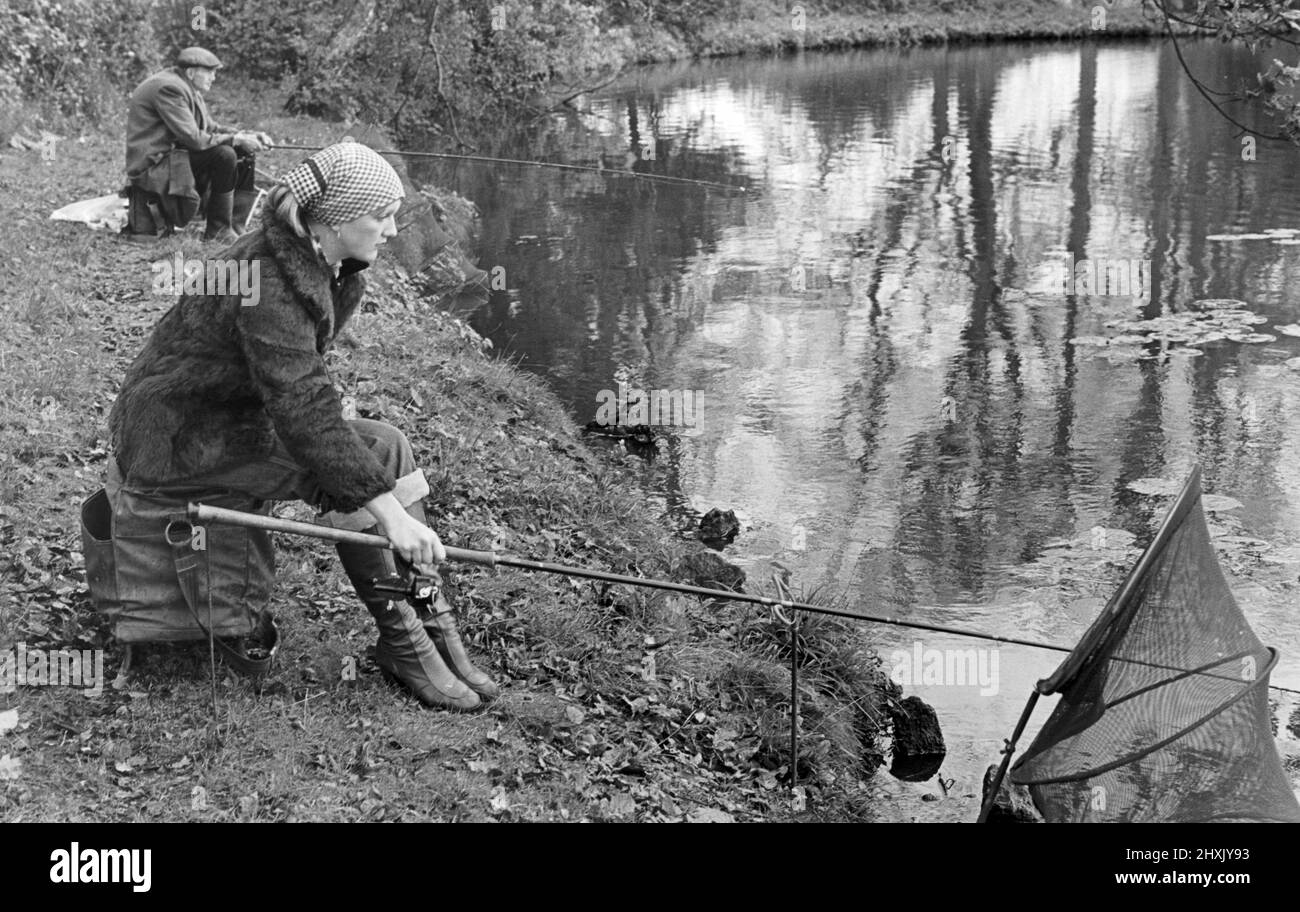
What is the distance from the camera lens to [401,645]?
5.04 metres

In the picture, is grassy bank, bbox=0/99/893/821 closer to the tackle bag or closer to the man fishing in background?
the tackle bag

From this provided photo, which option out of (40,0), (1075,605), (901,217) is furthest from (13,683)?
(901,217)

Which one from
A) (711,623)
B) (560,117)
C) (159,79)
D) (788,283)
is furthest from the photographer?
(560,117)

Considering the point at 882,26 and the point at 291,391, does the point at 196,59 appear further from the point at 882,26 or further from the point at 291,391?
the point at 882,26

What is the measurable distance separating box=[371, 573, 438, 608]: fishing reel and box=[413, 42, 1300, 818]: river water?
237 cm

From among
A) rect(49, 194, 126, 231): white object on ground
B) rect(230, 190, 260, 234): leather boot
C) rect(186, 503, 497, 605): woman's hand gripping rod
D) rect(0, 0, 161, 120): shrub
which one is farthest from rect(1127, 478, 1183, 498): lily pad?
rect(0, 0, 161, 120): shrub

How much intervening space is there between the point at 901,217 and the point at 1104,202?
2.70 m

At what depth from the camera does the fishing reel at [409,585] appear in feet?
15.8

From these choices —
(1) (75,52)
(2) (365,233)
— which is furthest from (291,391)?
(1) (75,52)

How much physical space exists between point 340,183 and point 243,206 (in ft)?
23.9

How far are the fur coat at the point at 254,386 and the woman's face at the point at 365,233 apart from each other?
9 centimetres

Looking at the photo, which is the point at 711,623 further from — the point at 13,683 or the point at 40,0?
the point at 40,0
